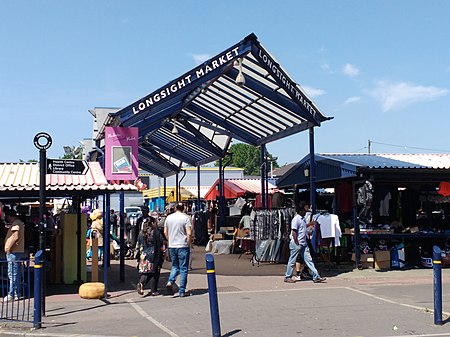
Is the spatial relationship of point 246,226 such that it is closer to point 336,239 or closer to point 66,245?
point 336,239

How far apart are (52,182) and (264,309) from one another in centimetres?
489

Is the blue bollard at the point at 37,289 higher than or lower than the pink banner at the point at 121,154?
lower

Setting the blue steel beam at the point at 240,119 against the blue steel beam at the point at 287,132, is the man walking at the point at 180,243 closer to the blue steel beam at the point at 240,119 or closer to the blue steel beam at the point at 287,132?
the blue steel beam at the point at 287,132

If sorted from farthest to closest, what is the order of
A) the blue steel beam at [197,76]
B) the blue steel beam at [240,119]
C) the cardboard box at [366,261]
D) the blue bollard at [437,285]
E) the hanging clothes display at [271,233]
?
the blue steel beam at [240,119] → the hanging clothes display at [271,233] → the cardboard box at [366,261] → the blue steel beam at [197,76] → the blue bollard at [437,285]

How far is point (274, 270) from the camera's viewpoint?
649 inches

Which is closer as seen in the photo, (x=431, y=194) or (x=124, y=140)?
(x=124, y=140)

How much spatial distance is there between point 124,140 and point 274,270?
644 centimetres

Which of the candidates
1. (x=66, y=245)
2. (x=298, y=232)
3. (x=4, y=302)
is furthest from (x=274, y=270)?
(x=4, y=302)

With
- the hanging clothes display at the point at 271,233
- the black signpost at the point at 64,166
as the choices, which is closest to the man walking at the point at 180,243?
the black signpost at the point at 64,166

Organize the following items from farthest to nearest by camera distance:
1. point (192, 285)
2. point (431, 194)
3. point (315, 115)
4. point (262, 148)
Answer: point (262, 148), point (431, 194), point (315, 115), point (192, 285)

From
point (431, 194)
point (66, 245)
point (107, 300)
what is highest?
point (431, 194)

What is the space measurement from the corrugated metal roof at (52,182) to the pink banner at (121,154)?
316 mm

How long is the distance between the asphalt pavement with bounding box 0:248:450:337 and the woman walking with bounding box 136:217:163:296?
0.37 meters

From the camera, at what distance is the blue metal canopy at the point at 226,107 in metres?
13.3
